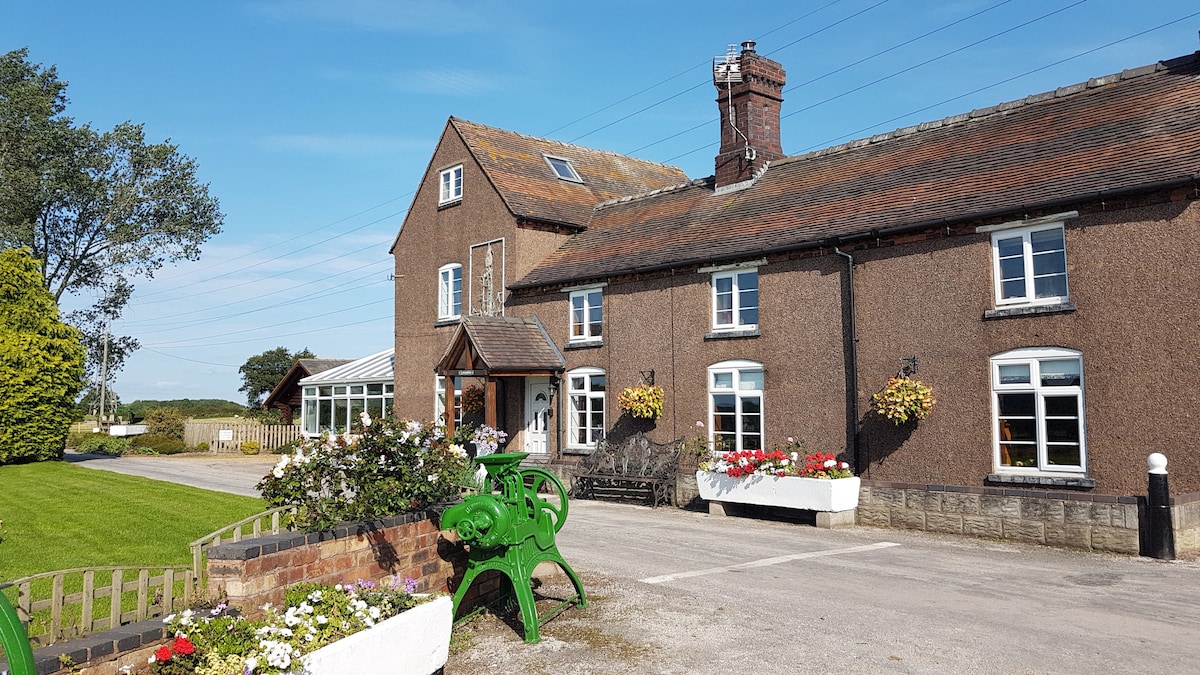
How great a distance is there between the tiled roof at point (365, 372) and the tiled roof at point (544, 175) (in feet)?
33.1

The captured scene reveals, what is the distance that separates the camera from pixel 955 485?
563 inches

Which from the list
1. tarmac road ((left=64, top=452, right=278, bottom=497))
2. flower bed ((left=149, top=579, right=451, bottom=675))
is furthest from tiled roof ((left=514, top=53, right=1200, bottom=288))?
flower bed ((left=149, top=579, right=451, bottom=675))

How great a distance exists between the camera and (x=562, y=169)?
27.2m

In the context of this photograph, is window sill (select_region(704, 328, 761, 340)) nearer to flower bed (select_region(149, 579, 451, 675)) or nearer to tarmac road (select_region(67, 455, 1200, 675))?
tarmac road (select_region(67, 455, 1200, 675))

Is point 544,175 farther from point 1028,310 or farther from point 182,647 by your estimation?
point 182,647

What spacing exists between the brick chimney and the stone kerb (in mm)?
9267

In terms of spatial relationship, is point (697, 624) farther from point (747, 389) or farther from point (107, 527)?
point (747, 389)

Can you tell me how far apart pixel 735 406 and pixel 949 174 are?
20.3 ft

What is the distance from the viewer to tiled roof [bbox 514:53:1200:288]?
45.3 ft

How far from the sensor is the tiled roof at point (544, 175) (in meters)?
24.4

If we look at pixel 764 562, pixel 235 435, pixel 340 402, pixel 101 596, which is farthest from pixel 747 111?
pixel 235 435

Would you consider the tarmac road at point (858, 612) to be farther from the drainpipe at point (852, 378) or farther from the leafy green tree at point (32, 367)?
the leafy green tree at point (32, 367)

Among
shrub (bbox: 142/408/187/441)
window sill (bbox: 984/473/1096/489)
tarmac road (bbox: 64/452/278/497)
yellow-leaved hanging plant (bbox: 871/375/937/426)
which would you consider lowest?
tarmac road (bbox: 64/452/278/497)

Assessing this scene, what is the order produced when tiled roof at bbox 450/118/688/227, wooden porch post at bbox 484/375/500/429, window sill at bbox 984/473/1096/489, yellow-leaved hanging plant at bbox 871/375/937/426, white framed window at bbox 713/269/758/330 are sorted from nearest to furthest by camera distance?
window sill at bbox 984/473/1096/489 < yellow-leaved hanging plant at bbox 871/375/937/426 < white framed window at bbox 713/269/758/330 < wooden porch post at bbox 484/375/500/429 < tiled roof at bbox 450/118/688/227
